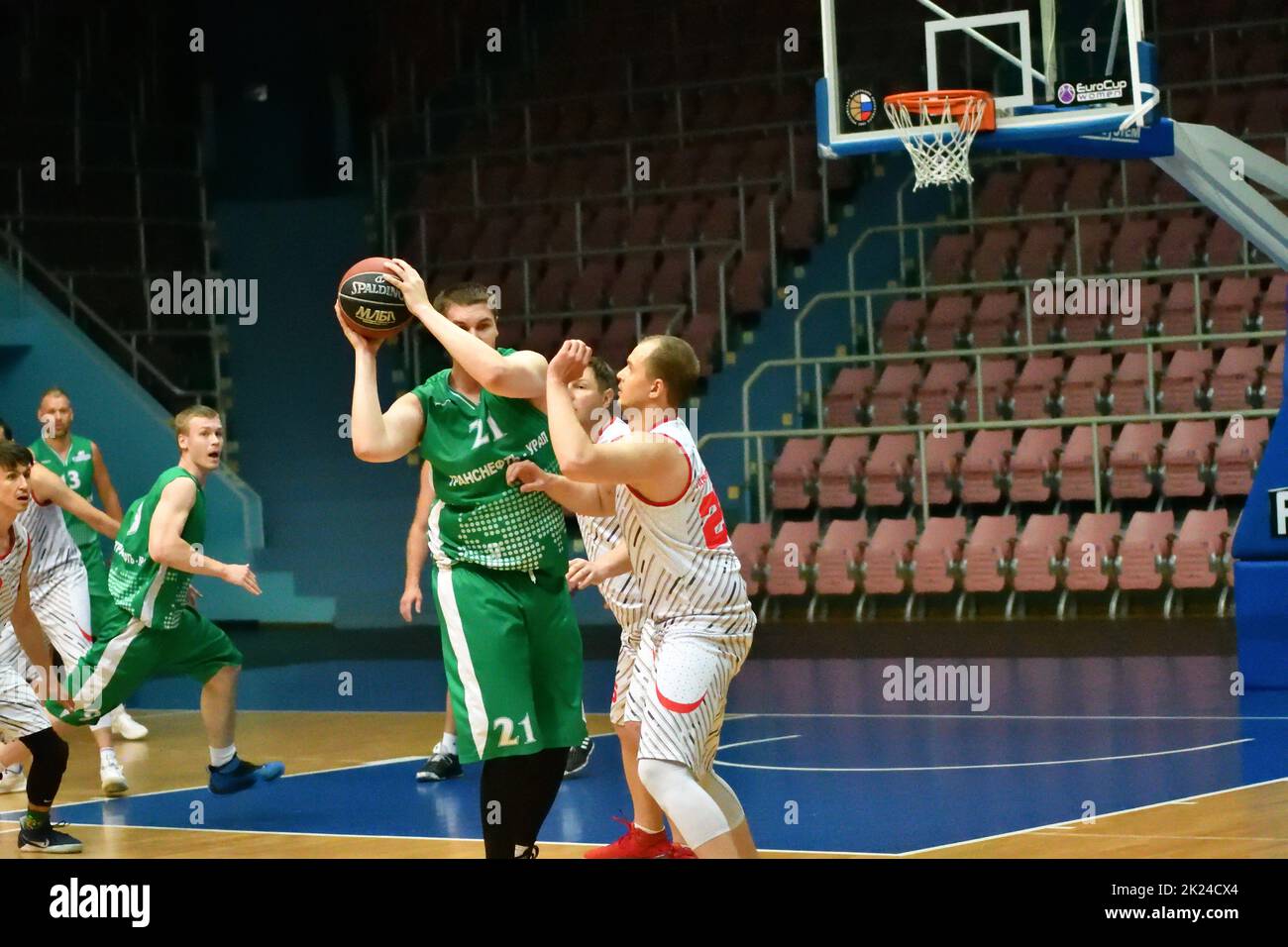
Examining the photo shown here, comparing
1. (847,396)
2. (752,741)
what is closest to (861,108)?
(752,741)

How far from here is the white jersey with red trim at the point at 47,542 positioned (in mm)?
10203

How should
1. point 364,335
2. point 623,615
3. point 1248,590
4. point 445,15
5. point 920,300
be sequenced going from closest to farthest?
A: point 364,335
point 623,615
point 1248,590
point 920,300
point 445,15

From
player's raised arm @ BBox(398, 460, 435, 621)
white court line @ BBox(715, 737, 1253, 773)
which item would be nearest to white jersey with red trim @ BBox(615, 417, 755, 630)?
white court line @ BBox(715, 737, 1253, 773)

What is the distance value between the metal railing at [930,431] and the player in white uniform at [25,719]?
9018 mm

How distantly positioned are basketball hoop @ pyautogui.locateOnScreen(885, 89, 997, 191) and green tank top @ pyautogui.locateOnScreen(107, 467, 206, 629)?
13.8ft

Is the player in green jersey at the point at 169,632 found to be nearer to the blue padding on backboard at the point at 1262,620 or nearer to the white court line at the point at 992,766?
the white court line at the point at 992,766

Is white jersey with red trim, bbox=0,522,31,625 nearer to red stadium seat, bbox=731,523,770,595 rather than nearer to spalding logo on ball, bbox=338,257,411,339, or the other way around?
spalding logo on ball, bbox=338,257,411,339

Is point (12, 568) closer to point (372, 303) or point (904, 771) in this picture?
point (372, 303)

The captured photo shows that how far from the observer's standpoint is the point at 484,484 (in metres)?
5.87

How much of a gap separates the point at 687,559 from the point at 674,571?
51mm

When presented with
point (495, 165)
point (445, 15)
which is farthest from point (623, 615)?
point (445, 15)

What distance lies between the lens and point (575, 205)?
18.9m

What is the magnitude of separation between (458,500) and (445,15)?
56.4 ft
